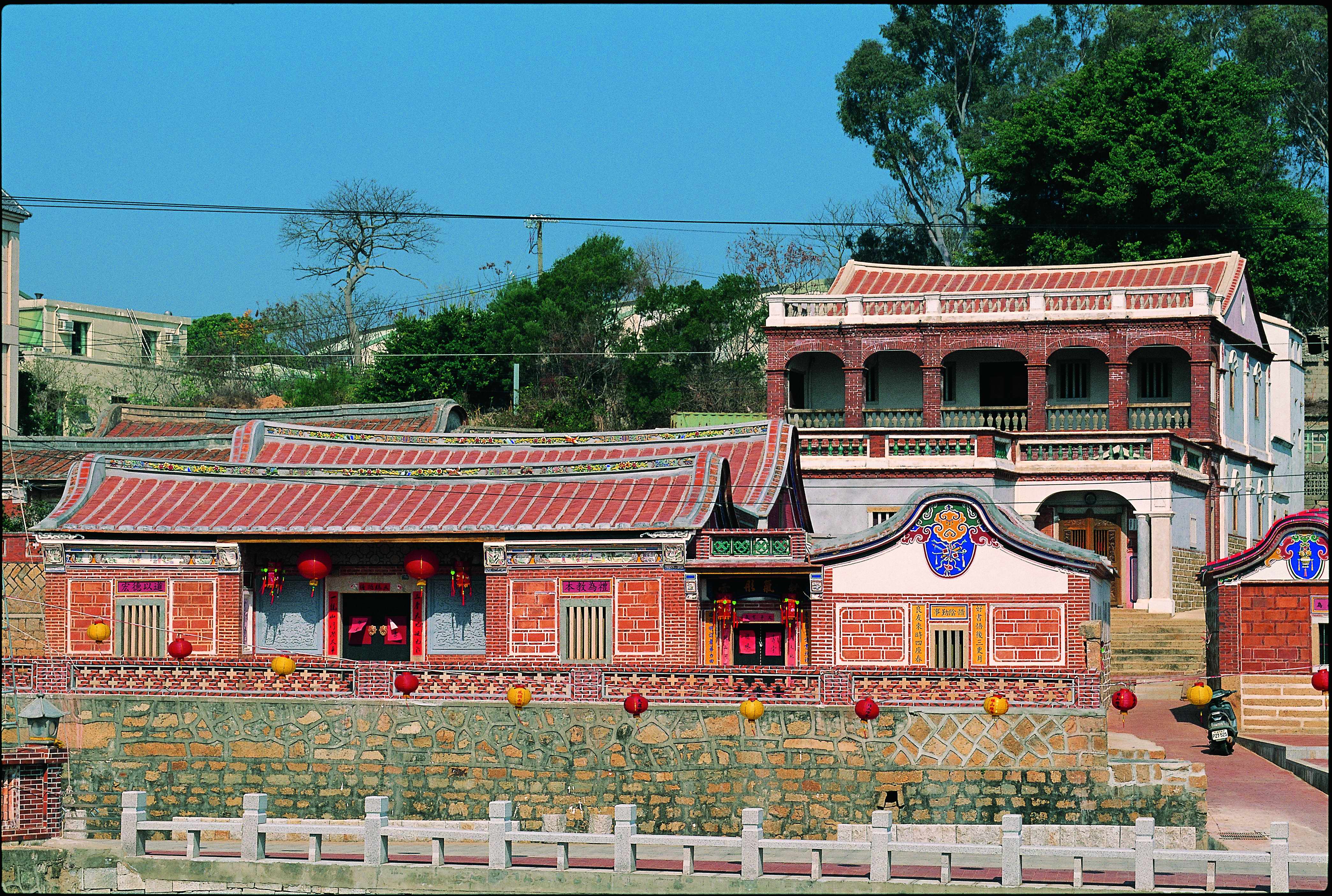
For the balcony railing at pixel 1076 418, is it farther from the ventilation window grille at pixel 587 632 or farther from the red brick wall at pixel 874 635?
the ventilation window grille at pixel 587 632

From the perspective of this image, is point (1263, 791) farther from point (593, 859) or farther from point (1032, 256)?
point (1032, 256)

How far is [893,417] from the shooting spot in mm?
49969

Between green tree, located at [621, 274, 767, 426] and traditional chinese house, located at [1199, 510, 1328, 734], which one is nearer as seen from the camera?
traditional chinese house, located at [1199, 510, 1328, 734]

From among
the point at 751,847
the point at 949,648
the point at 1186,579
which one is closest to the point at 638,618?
the point at 949,648

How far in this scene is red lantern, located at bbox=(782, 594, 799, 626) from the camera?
34625 millimetres

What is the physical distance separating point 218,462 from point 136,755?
715 cm

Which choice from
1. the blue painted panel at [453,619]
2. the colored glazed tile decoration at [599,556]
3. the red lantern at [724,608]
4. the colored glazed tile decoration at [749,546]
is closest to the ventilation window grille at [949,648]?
the colored glazed tile decoration at [749,546]

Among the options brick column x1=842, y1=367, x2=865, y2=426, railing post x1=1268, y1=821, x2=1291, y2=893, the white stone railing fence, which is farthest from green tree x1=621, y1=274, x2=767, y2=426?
railing post x1=1268, y1=821, x2=1291, y2=893

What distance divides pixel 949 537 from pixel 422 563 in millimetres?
9615

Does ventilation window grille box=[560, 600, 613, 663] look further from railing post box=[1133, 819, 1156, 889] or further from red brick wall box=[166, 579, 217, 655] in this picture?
railing post box=[1133, 819, 1156, 889]

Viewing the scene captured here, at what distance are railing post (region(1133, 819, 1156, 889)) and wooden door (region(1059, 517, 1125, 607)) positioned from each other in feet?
69.3

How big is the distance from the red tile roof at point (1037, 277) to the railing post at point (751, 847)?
87.6 ft

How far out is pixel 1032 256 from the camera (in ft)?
203

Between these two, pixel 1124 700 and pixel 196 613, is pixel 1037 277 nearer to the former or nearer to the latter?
pixel 1124 700
